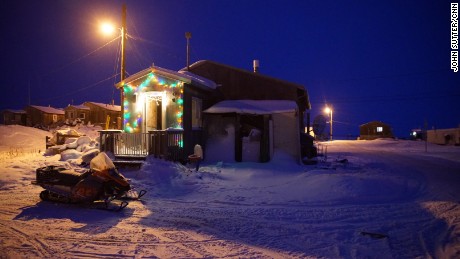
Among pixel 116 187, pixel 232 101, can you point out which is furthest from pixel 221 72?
pixel 116 187

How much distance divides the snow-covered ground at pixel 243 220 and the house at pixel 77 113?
151ft

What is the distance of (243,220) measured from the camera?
6098 millimetres

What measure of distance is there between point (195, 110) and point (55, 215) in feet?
32.5

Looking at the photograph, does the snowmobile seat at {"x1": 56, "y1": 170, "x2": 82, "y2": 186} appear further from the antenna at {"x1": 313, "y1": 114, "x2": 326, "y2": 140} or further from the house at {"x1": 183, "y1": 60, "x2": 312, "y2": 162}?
the antenna at {"x1": 313, "y1": 114, "x2": 326, "y2": 140}

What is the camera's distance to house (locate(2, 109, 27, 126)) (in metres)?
52.6

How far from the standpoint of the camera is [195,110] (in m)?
15.5

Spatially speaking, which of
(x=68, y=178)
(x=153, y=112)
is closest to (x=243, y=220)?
(x=68, y=178)

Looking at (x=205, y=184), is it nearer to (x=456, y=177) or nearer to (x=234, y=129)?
(x=234, y=129)

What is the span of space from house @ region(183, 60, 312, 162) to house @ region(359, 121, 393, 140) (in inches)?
2049

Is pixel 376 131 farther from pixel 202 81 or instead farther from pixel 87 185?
pixel 87 185

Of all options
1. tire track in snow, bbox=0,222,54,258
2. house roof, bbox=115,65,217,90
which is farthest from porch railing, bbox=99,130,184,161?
tire track in snow, bbox=0,222,54,258

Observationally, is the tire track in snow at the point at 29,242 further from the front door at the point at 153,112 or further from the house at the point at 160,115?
the front door at the point at 153,112

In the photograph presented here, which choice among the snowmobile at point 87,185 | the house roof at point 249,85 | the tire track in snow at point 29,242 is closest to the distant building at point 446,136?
the house roof at point 249,85

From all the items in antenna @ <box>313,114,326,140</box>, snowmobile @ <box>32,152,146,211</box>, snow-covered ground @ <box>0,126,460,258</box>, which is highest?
antenna @ <box>313,114,326,140</box>
